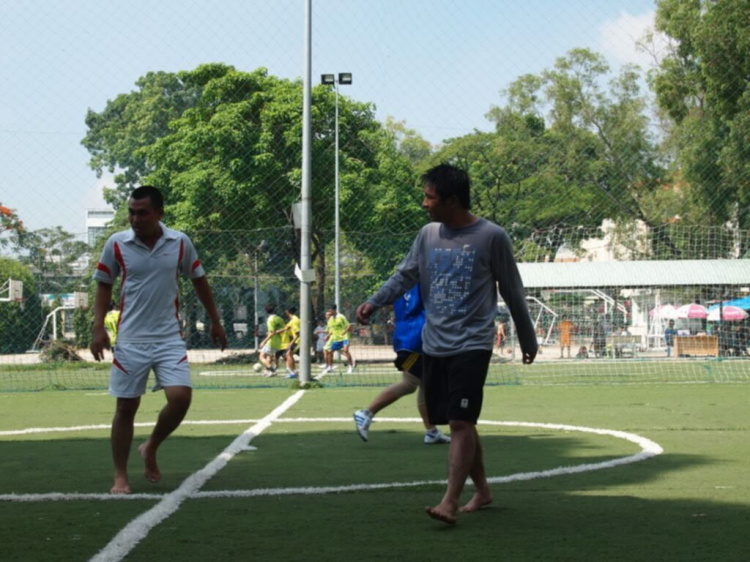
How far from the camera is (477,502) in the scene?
19.7ft

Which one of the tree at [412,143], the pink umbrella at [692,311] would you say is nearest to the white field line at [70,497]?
the pink umbrella at [692,311]

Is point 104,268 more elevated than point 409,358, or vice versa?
point 104,268

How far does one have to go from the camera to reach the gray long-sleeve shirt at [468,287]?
5906 mm

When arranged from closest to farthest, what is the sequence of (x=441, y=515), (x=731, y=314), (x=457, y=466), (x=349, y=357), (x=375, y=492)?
(x=441, y=515)
(x=457, y=466)
(x=375, y=492)
(x=349, y=357)
(x=731, y=314)

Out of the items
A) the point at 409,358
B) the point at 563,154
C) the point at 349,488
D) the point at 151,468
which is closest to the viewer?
the point at 349,488

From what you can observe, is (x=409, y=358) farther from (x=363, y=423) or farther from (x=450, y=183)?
(x=450, y=183)

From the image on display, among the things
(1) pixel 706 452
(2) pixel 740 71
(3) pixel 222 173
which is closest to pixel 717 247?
(2) pixel 740 71

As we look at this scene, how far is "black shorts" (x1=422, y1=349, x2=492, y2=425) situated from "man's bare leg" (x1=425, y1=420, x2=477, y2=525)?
60 millimetres

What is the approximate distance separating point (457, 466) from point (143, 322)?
2328 millimetres

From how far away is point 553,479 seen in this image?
7.21 meters

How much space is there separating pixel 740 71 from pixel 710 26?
260cm

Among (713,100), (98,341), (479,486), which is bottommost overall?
(479,486)

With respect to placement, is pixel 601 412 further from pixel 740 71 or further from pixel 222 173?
pixel 222 173

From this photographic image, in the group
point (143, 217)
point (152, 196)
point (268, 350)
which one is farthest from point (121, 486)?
point (268, 350)
